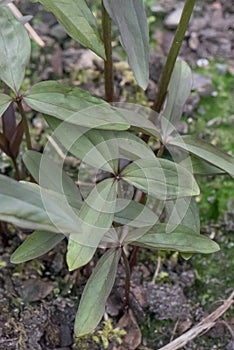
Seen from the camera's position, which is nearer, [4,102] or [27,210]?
[27,210]

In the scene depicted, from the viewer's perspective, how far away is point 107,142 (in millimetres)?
921

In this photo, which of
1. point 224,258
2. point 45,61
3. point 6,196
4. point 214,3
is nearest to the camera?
point 6,196

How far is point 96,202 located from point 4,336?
0.33 meters

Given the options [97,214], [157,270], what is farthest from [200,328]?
[97,214]

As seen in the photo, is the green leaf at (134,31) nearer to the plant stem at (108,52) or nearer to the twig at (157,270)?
the plant stem at (108,52)

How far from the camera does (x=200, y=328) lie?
1096mm

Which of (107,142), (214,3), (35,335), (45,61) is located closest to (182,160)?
(107,142)

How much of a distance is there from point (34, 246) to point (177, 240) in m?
0.21

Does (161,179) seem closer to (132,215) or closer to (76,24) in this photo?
(132,215)

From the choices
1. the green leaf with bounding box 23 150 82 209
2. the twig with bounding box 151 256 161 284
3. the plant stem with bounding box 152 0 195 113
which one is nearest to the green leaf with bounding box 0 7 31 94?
the green leaf with bounding box 23 150 82 209

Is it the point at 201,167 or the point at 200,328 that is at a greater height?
the point at 201,167

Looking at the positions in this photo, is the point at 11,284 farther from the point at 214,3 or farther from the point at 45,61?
the point at 214,3

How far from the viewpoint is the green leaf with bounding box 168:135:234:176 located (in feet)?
3.03

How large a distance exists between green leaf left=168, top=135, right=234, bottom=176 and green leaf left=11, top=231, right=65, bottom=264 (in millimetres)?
234
